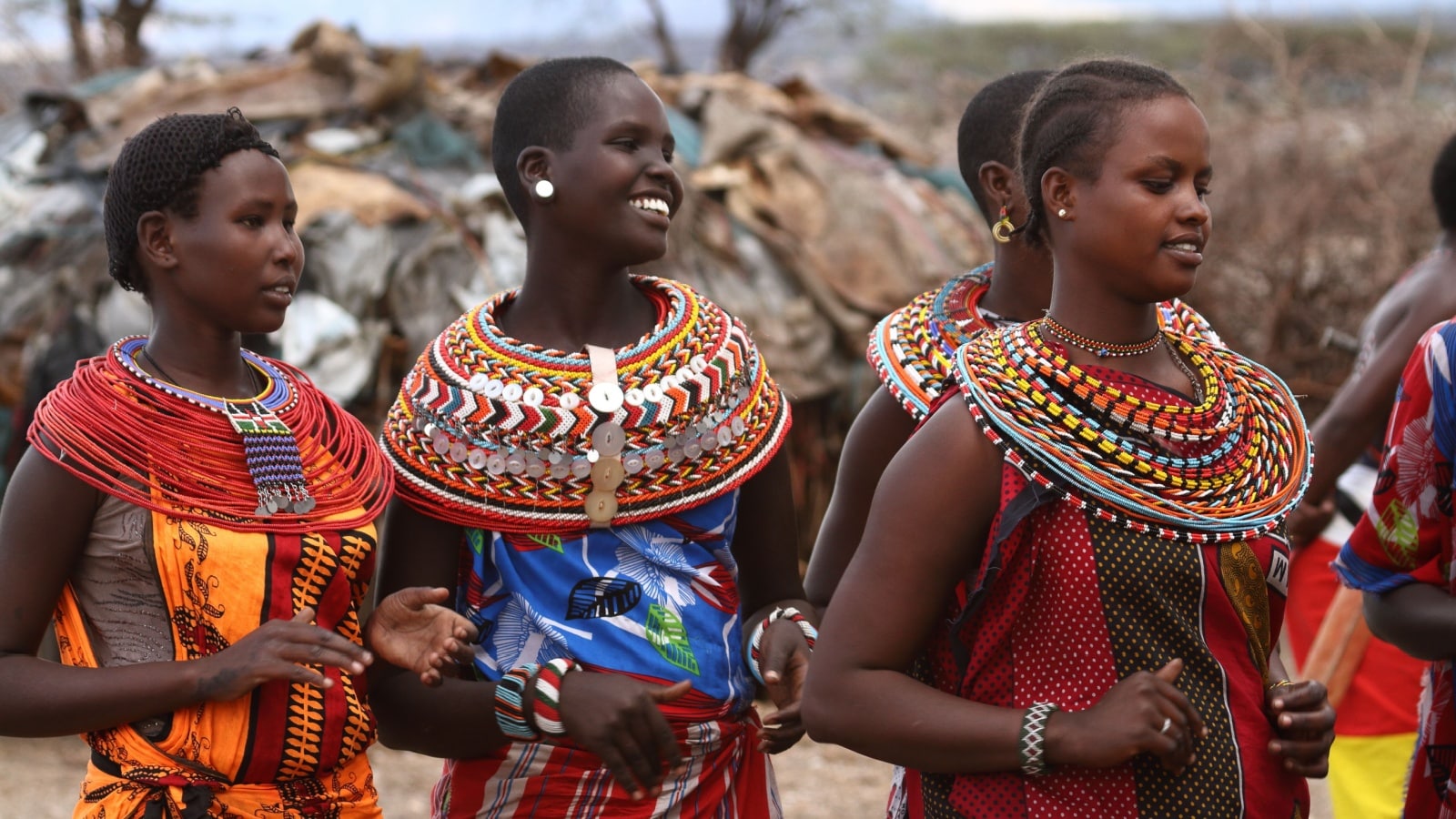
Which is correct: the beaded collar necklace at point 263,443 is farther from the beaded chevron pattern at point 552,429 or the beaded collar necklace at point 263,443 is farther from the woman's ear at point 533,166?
the woman's ear at point 533,166

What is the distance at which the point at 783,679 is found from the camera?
8.68 feet

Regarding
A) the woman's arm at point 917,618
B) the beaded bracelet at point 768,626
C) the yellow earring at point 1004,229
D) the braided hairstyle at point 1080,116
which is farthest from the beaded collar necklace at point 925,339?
the woman's arm at point 917,618

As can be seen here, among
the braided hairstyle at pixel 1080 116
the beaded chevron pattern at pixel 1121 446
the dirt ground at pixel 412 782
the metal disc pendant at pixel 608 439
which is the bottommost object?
the dirt ground at pixel 412 782

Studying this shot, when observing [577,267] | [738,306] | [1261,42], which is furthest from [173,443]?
[1261,42]

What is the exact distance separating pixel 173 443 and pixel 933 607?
1.21 m

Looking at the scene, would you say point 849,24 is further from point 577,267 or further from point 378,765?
point 577,267

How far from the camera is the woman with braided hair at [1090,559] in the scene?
2.10 meters

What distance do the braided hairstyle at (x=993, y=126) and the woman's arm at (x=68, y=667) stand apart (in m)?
1.57

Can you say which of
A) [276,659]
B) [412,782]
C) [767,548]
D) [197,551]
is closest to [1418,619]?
[767,548]

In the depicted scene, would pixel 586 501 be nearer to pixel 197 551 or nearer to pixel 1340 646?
pixel 197 551

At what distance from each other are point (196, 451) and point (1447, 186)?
3.36m

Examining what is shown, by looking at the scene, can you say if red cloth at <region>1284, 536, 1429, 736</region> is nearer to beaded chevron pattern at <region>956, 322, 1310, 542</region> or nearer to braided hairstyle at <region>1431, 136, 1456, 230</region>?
braided hairstyle at <region>1431, 136, 1456, 230</region>

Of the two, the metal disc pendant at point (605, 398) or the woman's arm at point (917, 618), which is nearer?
the woman's arm at point (917, 618)

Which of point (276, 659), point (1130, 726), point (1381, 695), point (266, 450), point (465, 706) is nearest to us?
point (1130, 726)
